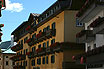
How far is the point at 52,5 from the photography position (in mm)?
43469

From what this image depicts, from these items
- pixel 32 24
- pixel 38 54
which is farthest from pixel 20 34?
pixel 38 54

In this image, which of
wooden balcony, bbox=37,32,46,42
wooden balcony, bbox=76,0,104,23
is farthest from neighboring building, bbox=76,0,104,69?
wooden balcony, bbox=37,32,46,42

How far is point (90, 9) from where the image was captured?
2294cm

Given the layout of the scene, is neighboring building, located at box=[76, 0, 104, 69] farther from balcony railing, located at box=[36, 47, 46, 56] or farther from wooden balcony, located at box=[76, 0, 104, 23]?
balcony railing, located at box=[36, 47, 46, 56]

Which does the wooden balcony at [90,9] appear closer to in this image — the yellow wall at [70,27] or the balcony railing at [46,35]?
the yellow wall at [70,27]

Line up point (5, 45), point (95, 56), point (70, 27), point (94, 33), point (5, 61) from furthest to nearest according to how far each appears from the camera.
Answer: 1. point (5, 45)
2. point (5, 61)
3. point (70, 27)
4. point (94, 33)
5. point (95, 56)

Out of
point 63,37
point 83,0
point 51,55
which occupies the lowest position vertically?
point 51,55

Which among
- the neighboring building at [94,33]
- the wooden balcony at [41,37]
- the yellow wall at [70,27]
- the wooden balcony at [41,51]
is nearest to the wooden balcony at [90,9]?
the neighboring building at [94,33]

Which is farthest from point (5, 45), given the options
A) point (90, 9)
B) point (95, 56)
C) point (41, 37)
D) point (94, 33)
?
point (95, 56)

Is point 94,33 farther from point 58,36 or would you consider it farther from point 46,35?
point 46,35

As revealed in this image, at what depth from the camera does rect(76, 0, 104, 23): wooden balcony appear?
21.0m

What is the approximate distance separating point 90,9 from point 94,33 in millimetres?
3569

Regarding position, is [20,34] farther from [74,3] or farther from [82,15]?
[82,15]

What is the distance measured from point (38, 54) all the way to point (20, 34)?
2268 cm
